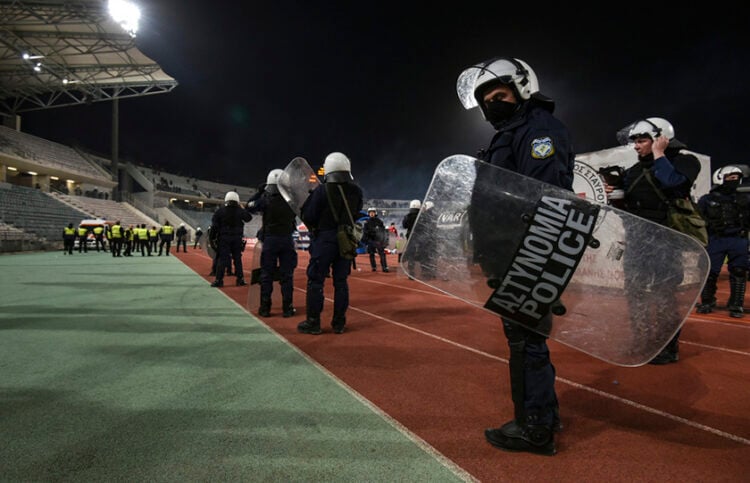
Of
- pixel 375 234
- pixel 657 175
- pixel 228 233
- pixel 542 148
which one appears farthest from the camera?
pixel 375 234

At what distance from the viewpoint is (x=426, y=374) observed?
278 cm

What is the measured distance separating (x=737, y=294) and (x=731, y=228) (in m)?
0.94

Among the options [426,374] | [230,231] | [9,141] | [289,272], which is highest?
[9,141]

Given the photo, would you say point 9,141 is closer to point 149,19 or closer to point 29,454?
point 149,19

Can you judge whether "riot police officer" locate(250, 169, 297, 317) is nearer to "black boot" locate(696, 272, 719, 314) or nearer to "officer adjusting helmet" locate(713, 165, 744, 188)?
"black boot" locate(696, 272, 719, 314)

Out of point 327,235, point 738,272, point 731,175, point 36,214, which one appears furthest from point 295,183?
point 36,214

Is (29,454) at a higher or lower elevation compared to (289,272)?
lower

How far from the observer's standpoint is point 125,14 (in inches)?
731

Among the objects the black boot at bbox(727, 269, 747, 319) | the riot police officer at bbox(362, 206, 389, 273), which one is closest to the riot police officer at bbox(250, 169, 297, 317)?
the riot police officer at bbox(362, 206, 389, 273)

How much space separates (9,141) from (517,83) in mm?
40185

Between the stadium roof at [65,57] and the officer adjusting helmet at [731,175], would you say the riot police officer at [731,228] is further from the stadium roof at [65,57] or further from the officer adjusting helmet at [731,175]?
the stadium roof at [65,57]

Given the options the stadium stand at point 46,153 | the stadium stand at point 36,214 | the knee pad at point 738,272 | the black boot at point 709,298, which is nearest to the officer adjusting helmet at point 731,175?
the knee pad at point 738,272

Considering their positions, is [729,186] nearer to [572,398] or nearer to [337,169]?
[572,398]

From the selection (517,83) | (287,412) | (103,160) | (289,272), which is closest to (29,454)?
(287,412)
